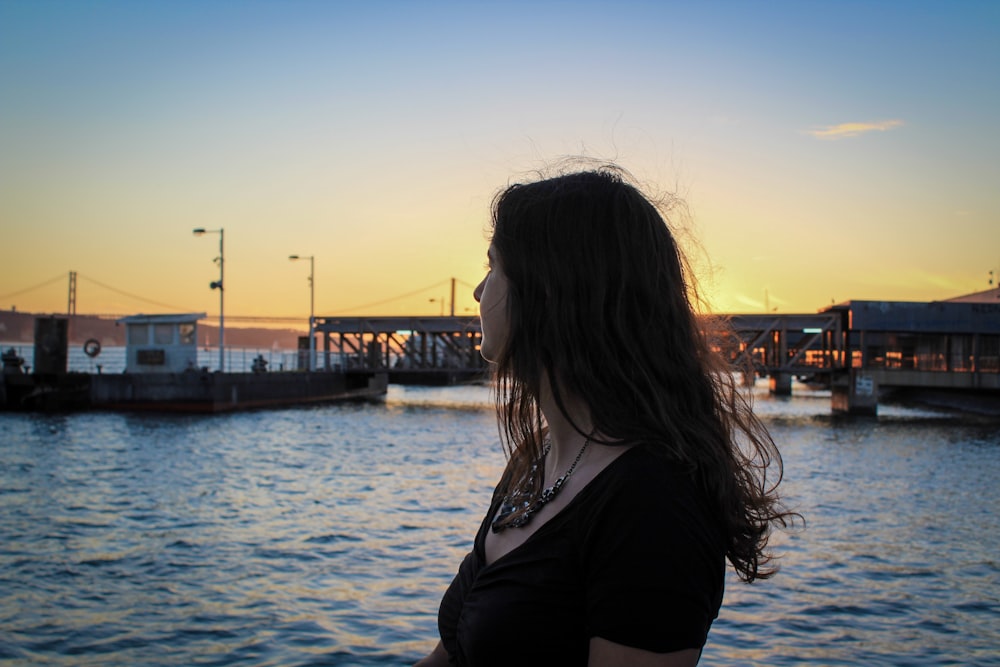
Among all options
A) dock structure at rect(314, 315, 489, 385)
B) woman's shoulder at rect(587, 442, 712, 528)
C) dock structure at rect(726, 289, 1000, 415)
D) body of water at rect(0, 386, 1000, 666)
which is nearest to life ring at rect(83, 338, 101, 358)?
dock structure at rect(314, 315, 489, 385)

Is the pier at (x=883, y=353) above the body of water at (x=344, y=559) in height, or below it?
above

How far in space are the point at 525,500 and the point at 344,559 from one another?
891 centimetres

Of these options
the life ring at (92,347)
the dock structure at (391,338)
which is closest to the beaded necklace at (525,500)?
the life ring at (92,347)

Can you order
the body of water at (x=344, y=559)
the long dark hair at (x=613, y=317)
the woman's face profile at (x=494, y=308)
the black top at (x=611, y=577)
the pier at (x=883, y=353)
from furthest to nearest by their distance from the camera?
1. the pier at (x=883, y=353)
2. the body of water at (x=344, y=559)
3. the woman's face profile at (x=494, y=308)
4. the long dark hair at (x=613, y=317)
5. the black top at (x=611, y=577)

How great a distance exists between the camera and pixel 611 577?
1.33 m

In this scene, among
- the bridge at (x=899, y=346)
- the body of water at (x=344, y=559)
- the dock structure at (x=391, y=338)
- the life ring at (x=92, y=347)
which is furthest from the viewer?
the dock structure at (x=391, y=338)

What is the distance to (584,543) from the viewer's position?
1391mm

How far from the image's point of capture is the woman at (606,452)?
52.2 inches

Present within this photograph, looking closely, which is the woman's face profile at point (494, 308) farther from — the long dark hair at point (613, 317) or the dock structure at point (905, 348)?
the dock structure at point (905, 348)

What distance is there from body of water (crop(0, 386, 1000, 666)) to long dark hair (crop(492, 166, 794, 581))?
233 inches

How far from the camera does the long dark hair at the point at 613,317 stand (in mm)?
1546

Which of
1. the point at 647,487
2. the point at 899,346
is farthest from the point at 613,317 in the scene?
the point at 899,346

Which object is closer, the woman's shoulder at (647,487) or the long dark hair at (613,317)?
the woman's shoulder at (647,487)

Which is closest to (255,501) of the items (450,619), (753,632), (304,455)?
(304,455)
